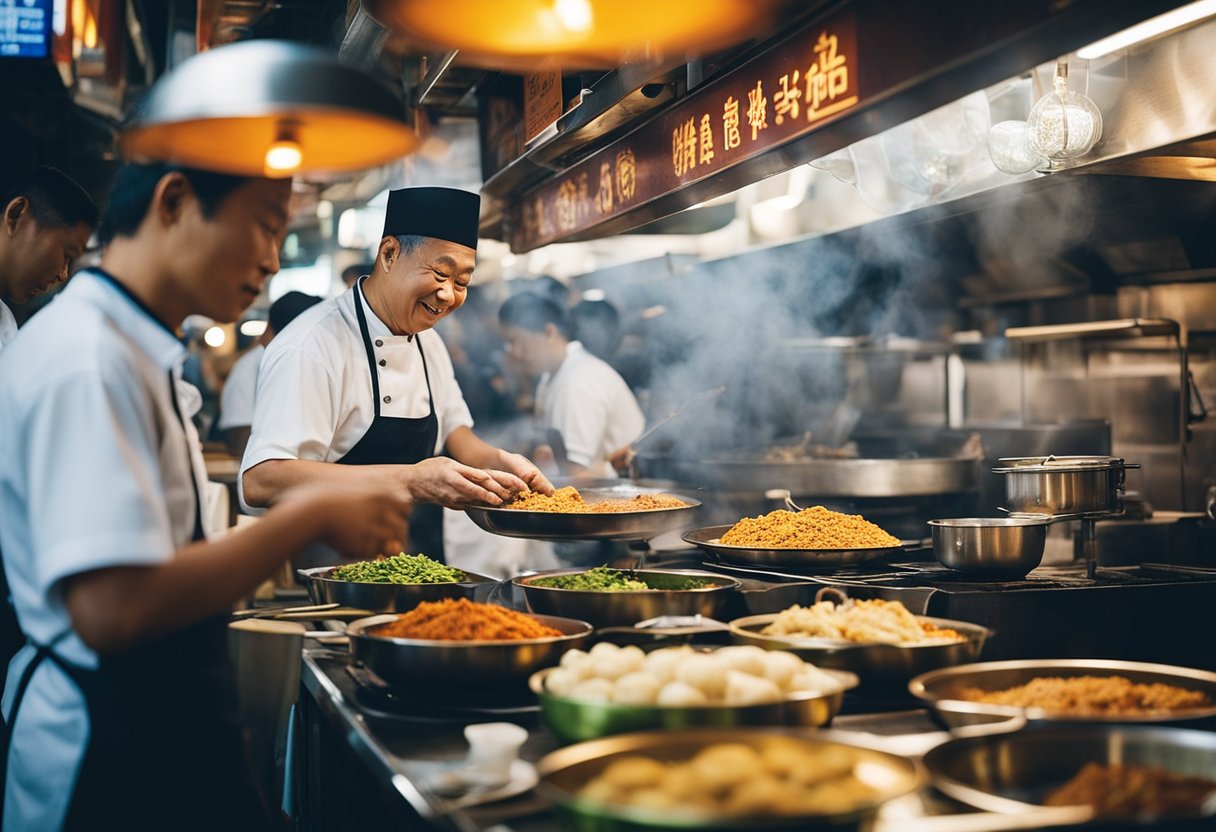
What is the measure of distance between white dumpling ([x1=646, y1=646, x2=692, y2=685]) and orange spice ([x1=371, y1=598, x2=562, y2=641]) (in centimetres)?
33

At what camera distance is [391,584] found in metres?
2.88

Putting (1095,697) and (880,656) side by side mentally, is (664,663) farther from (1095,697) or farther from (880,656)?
(1095,697)

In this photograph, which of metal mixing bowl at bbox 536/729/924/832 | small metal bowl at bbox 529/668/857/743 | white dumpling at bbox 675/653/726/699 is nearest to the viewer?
metal mixing bowl at bbox 536/729/924/832

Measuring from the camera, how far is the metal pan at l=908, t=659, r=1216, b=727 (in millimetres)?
1772

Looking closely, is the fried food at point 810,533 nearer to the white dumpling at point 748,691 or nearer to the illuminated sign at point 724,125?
the illuminated sign at point 724,125

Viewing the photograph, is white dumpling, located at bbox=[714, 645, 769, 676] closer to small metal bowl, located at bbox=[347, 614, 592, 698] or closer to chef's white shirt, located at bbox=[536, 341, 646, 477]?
small metal bowl, located at bbox=[347, 614, 592, 698]

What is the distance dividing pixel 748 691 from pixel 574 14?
120 cm

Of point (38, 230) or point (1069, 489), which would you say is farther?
point (38, 230)

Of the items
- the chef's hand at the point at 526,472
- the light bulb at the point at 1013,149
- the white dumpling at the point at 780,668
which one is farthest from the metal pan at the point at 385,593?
the light bulb at the point at 1013,149

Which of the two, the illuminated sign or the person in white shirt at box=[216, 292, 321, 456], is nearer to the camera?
the illuminated sign

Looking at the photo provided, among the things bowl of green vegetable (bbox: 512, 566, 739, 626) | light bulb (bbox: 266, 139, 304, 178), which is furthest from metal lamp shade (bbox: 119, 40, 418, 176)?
bowl of green vegetable (bbox: 512, 566, 739, 626)

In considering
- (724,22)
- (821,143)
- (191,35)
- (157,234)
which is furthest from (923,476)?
(191,35)

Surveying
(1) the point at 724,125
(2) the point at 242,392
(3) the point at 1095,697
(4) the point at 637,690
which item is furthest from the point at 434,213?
(2) the point at 242,392

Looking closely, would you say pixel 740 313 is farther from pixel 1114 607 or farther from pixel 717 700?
pixel 717 700
